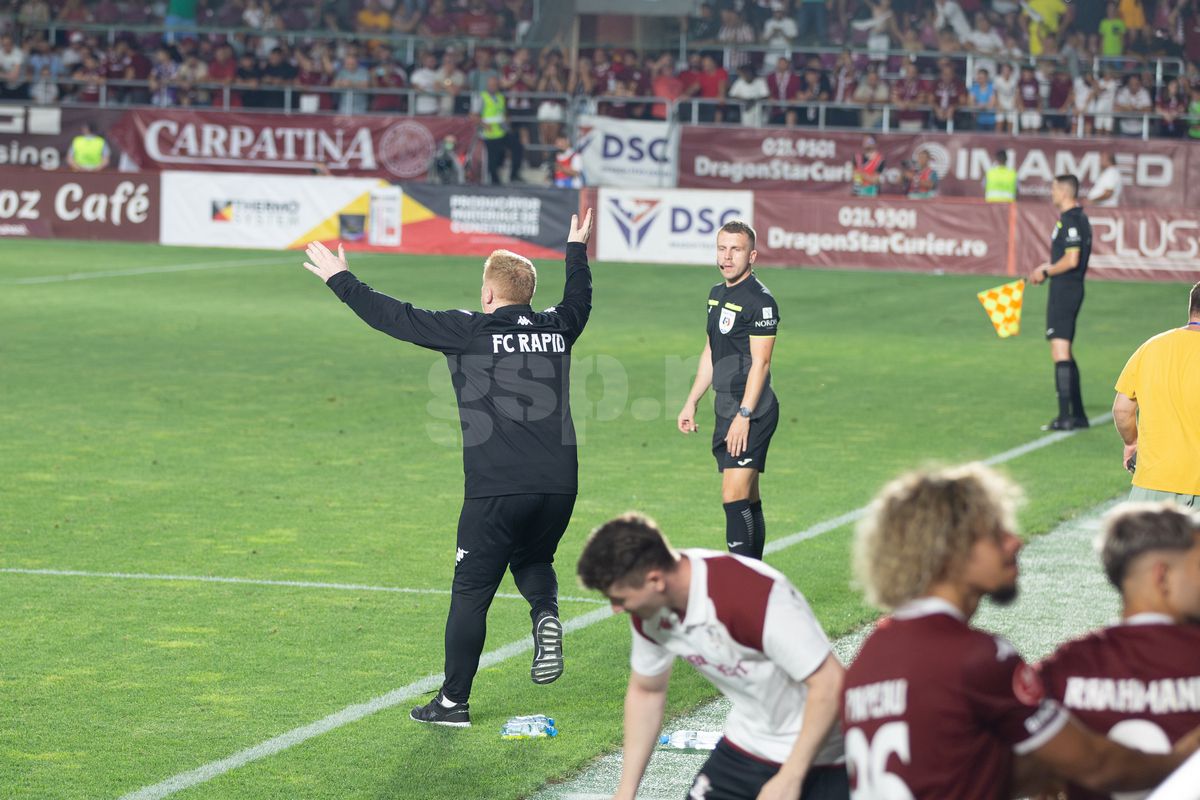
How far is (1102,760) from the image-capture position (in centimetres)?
364

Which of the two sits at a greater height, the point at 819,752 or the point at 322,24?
the point at 322,24

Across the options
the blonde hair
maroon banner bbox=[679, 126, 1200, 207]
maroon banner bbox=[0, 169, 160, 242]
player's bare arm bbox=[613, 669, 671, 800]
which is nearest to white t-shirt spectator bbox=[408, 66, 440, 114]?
maroon banner bbox=[679, 126, 1200, 207]

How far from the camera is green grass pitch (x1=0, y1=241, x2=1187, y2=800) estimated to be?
24.3ft

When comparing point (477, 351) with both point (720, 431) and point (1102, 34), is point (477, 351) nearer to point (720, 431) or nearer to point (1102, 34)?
point (720, 431)

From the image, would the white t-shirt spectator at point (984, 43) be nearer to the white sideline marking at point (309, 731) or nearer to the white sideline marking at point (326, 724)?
the white sideline marking at point (326, 724)

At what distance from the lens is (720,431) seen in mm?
9922

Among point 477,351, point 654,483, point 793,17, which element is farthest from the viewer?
point 793,17

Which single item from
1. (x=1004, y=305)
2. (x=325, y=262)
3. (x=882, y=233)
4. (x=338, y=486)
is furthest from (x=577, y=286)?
(x=882, y=233)

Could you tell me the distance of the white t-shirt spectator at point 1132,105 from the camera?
35.8 meters

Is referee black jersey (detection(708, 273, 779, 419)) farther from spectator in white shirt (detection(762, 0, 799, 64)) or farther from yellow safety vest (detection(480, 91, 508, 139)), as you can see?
spectator in white shirt (detection(762, 0, 799, 64))

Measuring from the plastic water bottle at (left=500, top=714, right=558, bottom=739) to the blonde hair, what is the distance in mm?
3812

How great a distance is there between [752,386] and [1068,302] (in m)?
7.75

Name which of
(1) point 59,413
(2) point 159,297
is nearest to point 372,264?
(2) point 159,297

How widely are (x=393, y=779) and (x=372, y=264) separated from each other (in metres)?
25.0
